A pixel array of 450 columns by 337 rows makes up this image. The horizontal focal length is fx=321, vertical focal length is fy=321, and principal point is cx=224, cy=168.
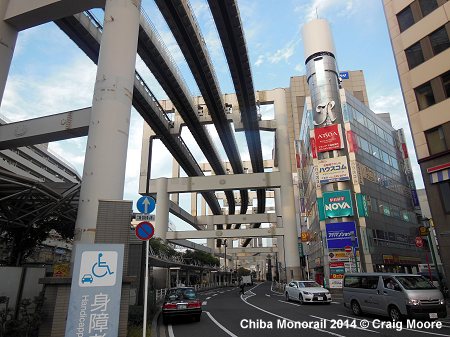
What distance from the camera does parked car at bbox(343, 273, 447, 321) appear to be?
11.6 metres

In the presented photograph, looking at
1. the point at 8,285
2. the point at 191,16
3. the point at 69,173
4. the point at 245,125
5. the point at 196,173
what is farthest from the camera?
the point at 69,173

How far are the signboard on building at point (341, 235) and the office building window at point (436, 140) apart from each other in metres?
16.6

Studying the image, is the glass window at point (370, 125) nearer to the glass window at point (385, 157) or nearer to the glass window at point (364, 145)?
the glass window at point (364, 145)

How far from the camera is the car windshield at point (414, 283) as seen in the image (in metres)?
12.5

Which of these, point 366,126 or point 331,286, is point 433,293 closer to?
point 331,286

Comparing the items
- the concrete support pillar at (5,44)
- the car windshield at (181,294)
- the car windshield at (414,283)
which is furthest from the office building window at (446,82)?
the concrete support pillar at (5,44)

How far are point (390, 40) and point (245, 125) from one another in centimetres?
1700

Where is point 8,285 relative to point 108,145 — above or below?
below

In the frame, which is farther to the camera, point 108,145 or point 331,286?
point 331,286

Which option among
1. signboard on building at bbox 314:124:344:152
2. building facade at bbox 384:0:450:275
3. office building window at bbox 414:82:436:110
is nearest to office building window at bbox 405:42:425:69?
building facade at bbox 384:0:450:275

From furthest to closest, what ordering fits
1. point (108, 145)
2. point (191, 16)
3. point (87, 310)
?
point (191, 16)
point (108, 145)
point (87, 310)

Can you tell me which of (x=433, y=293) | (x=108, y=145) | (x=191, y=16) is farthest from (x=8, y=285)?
(x=191, y=16)

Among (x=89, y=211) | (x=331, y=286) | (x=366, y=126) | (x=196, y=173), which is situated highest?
(x=366, y=126)

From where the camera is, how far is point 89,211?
11.9 m
